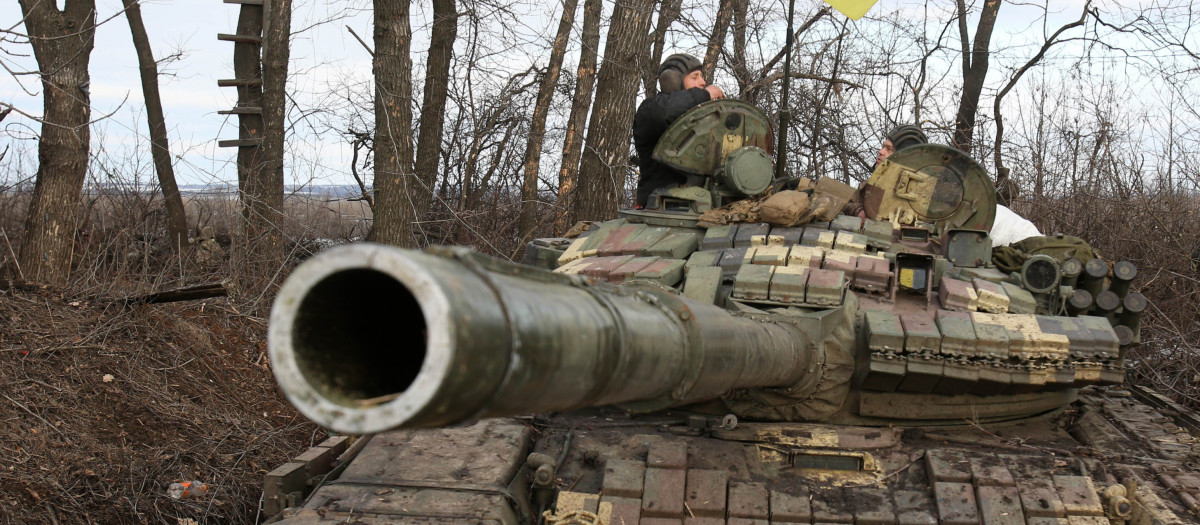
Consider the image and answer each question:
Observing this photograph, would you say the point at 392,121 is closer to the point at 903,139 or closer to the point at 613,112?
the point at 613,112

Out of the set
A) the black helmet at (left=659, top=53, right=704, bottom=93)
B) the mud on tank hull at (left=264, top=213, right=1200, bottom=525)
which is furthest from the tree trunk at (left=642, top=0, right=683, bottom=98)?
the mud on tank hull at (left=264, top=213, right=1200, bottom=525)

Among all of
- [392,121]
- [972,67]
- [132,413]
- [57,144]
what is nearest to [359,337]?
[132,413]

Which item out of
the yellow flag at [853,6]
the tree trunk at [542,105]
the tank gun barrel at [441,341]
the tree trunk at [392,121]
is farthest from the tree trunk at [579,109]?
the tank gun barrel at [441,341]

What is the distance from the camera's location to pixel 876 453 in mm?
5414

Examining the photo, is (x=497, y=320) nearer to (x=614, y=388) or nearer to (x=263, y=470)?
(x=614, y=388)

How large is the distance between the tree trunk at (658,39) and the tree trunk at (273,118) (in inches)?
186

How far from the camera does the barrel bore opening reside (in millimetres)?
2148

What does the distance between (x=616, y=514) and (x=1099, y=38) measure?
41.3ft

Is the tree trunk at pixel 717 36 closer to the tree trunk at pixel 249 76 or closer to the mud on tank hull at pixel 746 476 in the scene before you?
the tree trunk at pixel 249 76

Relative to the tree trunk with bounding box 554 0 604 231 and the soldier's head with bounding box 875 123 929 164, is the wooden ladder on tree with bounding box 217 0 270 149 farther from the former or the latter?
the soldier's head with bounding box 875 123 929 164

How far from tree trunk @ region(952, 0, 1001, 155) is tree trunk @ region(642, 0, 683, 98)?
14.5 feet

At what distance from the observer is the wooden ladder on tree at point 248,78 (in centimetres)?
1277

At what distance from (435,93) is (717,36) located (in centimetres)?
507

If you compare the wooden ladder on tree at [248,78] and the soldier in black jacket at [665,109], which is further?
the wooden ladder on tree at [248,78]
